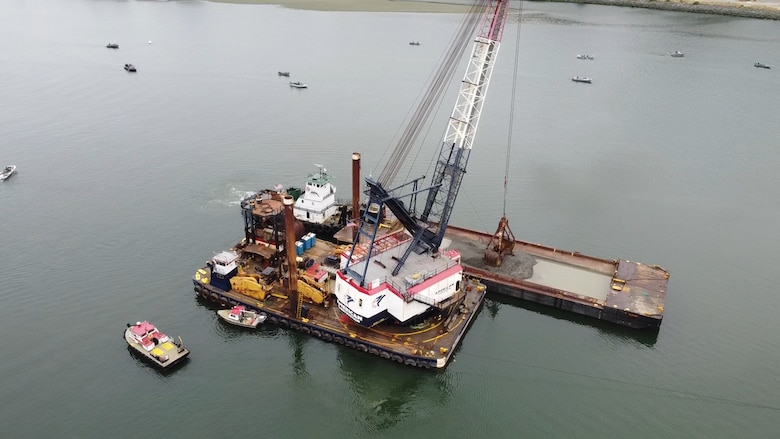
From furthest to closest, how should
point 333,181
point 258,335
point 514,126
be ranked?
point 514,126 < point 333,181 < point 258,335

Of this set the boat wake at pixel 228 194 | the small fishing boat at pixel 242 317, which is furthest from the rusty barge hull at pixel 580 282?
the boat wake at pixel 228 194

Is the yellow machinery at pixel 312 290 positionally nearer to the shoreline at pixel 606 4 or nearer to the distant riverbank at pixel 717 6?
the shoreline at pixel 606 4

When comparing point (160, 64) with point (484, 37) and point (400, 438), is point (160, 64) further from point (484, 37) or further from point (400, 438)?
point (400, 438)

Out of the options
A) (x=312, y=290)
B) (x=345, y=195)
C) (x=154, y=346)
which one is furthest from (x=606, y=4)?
(x=154, y=346)

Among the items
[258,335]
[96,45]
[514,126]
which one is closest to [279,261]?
[258,335]

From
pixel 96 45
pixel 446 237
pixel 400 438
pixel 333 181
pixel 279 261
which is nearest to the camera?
pixel 400 438

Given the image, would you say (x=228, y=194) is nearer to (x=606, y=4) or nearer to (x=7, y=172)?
(x=7, y=172)

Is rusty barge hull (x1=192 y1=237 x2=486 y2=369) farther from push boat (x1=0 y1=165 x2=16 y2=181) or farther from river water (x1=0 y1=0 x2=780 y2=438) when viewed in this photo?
push boat (x1=0 y1=165 x2=16 y2=181)
